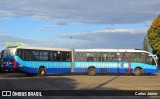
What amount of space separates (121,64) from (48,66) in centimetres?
787

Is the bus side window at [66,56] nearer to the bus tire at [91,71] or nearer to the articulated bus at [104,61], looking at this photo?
the articulated bus at [104,61]

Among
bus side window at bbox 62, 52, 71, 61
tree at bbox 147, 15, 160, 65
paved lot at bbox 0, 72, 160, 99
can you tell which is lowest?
paved lot at bbox 0, 72, 160, 99

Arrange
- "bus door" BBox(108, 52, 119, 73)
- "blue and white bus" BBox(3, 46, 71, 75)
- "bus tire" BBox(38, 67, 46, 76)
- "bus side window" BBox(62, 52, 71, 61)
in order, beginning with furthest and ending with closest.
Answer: "bus door" BBox(108, 52, 119, 73) → "bus side window" BBox(62, 52, 71, 61) → "bus tire" BBox(38, 67, 46, 76) → "blue and white bus" BBox(3, 46, 71, 75)

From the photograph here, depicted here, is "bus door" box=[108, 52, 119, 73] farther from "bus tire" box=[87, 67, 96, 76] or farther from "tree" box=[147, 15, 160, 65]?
"tree" box=[147, 15, 160, 65]

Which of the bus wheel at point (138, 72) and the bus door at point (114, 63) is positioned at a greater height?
the bus door at point (114, 63)

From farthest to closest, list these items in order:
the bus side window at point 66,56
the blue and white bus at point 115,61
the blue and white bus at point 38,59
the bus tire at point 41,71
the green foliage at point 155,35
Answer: the green foliage at point 155,35
the blue and white bus at point 115,61
the bus side window at point 66,56
the bus tire at point 41,71
the blue and white bus at point 38,59

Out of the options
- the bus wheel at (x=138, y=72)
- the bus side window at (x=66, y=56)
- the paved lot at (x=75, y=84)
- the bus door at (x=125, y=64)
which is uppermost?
the bus side window at (x=66, y=56)

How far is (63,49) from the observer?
133 feet

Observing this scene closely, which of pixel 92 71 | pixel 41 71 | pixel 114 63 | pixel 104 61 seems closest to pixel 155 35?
pixel 114 63

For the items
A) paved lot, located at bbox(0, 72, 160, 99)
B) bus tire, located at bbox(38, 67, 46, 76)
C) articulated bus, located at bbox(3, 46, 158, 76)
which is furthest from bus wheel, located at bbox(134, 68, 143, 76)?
paved lot, located at bbox(0, 72, 160, 99)

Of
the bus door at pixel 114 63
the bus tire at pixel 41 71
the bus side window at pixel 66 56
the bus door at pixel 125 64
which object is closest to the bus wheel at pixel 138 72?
the bus door at pixel 125 64

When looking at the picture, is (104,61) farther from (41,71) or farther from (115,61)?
(41,71)

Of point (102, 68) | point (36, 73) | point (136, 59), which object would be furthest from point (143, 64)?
point (36, 73)

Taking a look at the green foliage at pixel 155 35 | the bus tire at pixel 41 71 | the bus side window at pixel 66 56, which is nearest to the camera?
the bus tire at pixel 41 71
